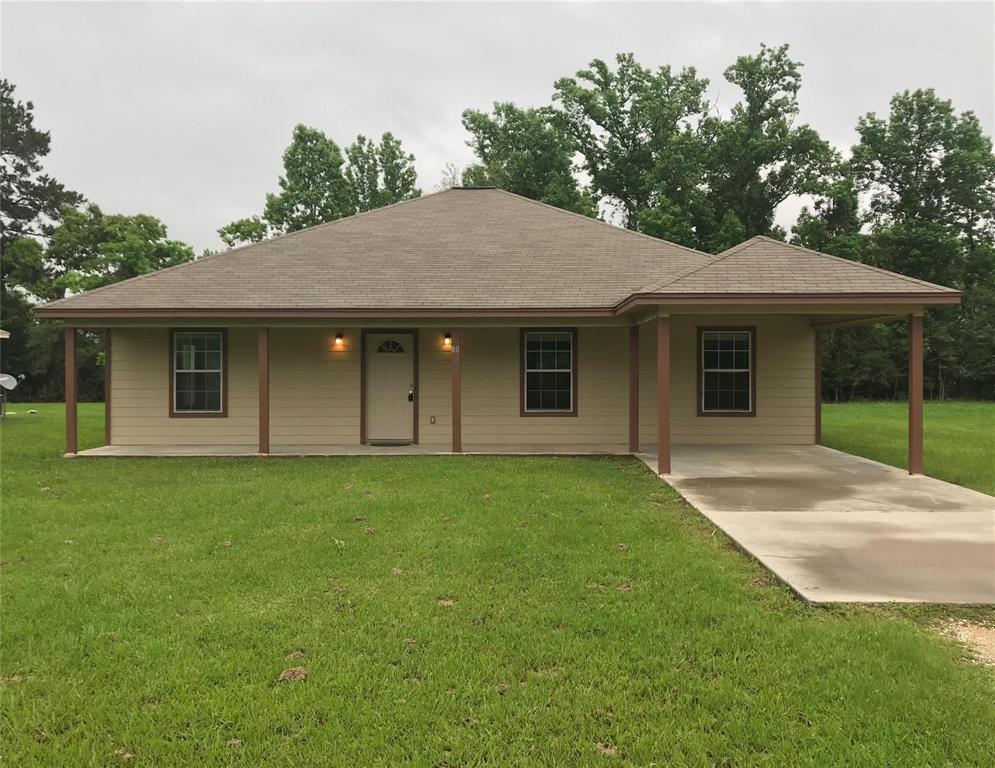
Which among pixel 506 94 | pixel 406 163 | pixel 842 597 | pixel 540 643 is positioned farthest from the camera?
pixel 406 163

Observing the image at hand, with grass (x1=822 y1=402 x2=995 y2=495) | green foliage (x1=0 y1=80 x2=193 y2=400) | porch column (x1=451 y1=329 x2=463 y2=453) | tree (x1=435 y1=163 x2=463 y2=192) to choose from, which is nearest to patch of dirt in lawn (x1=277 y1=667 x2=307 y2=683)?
porch column (x1=451 y1=329 x2=463 y2=453)

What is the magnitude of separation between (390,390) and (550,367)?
9.57 ft

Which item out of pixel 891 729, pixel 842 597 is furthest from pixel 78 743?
pixel 842 597

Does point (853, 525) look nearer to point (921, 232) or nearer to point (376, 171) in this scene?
point (921, 232)

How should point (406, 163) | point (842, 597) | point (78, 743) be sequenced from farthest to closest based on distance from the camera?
point (406, 163), point (842, 597), point (78, 743)

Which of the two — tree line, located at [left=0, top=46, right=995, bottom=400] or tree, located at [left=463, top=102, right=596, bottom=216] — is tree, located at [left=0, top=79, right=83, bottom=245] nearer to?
tree line, located at [left=0, top=46, right=995, bottom=400]

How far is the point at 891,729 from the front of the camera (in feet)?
8.29

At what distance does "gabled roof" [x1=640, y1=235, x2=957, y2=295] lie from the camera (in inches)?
323

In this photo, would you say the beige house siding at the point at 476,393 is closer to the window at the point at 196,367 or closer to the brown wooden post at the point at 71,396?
the window at the point at 196,367

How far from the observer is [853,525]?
5629mm

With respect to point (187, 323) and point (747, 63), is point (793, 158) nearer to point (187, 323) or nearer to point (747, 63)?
point (747, 63)

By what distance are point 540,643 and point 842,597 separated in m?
1.93

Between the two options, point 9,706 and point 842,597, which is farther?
point 842,597

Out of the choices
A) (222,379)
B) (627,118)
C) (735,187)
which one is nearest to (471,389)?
(222,379)
